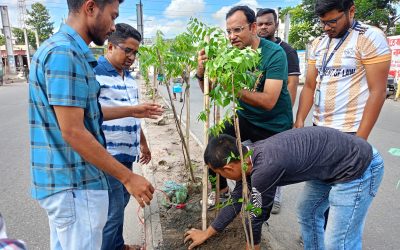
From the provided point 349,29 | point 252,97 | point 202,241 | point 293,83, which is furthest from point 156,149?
point 349,29

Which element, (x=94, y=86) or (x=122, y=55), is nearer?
(x=94, y=86)

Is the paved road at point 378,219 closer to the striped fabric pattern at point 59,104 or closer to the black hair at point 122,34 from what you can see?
the striped fabric pattern at point 59,104

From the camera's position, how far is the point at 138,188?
1.51m

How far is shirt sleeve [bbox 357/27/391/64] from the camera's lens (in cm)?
186

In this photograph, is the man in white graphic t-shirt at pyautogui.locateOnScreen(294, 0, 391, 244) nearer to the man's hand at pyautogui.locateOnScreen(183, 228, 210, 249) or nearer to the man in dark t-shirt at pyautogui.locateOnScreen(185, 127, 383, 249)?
the man in dark t-shirt at pyautogui.locateOnScreen(185, 127, 383, 249)

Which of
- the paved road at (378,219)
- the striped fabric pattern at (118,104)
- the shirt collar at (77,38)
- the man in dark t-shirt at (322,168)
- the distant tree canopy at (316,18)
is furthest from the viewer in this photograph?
the distant tree canopy at (316,18)

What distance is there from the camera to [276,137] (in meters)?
1.86

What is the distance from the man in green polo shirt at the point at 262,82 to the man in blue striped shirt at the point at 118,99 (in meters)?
0.55

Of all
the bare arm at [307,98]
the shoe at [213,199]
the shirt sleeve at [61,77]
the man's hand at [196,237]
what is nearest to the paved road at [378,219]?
the shoe at [213,199]

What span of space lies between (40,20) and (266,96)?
5544 centimetres

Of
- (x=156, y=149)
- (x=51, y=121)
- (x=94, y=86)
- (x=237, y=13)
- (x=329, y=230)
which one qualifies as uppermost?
(x=237, y=13)

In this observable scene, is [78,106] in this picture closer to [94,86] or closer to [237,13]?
[94,86]

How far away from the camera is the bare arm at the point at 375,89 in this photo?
1.88 m

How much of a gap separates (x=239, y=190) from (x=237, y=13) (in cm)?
129
